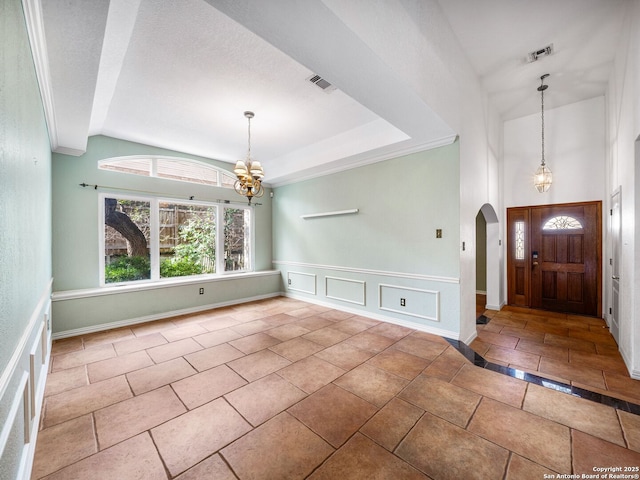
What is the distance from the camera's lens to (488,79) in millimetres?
3896

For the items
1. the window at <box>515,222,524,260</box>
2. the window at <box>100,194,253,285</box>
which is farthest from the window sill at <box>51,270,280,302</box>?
the window at <box>515,222,524,260</box>

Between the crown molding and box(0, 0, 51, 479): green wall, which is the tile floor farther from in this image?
the crown molding

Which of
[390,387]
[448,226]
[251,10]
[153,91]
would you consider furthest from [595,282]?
[153,91]

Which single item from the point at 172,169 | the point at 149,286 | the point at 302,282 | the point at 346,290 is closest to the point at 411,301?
the point at 346,290

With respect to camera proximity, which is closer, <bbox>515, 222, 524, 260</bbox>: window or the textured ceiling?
the textured ceiling

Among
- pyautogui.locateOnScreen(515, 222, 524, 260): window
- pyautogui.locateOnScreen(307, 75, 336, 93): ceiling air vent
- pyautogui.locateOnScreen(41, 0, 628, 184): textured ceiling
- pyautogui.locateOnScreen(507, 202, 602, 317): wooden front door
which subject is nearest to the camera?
pyautogui.locateOnScreen(41, 0, 628, 184): textured ceiling

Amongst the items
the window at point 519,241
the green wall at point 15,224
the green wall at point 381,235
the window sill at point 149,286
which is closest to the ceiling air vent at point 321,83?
the green wall at point 381,235

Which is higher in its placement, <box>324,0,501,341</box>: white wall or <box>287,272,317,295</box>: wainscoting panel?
<box>324,0,501,341</box>: white wall

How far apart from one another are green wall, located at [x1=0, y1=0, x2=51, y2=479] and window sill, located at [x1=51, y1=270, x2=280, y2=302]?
7.46 ft

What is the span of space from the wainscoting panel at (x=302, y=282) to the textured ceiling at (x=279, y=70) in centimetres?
232

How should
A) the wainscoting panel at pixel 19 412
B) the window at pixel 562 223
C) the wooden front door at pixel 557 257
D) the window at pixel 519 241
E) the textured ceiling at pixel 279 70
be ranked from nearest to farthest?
the wainscoting panel at pixel 19 412, the textured ceiling at pixel 279 70, the wooden front door at pixel 557 257, the window at pixel 562 223, the window at pixel 519 241

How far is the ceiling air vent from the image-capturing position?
2.93 m

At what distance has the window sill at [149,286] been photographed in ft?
12.4

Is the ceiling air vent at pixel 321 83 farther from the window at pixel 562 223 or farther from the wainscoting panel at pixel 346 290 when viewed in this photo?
the window at pixel 562 223
